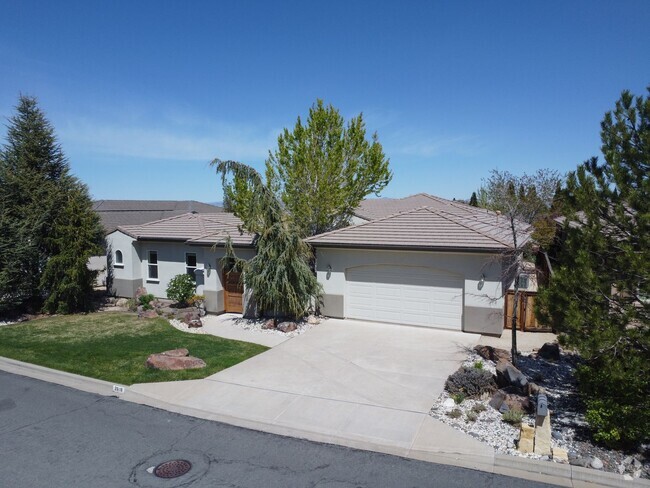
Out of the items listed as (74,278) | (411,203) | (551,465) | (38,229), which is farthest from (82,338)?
(411,203)

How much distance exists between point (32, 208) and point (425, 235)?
1520 cm

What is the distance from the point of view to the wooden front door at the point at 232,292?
17609 millimetres

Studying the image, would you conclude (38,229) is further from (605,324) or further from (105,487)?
(605,324)

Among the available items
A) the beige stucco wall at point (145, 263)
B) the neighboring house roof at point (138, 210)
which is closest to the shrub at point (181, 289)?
the beige stucco wall at point (145, 263)

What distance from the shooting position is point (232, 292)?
1780 cm

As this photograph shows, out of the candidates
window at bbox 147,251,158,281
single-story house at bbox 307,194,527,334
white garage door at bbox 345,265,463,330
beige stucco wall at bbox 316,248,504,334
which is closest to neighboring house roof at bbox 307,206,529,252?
single-story house at bbox 307,194,527,334

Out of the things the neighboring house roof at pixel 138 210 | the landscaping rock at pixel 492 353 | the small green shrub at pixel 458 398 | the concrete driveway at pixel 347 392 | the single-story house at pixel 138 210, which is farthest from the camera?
the neighboring house roof at pixel 138 210

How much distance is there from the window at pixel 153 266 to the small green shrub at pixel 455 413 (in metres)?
15.9

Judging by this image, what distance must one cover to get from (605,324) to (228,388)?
23.7 ft

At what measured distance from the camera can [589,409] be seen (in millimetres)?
7422

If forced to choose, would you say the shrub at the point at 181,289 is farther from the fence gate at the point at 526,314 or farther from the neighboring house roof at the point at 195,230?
the fence gate at the point at 526,314

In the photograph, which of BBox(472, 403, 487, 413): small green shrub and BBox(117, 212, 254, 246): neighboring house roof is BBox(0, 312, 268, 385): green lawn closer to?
BBox(117, 212, 254, 246): neighboring house roof

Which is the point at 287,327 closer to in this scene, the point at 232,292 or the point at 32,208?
the point at 232,292

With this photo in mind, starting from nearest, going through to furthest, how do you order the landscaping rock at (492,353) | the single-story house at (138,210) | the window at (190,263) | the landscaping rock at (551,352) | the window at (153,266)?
the landscaping rock at (492,353), the landscaping rock at (551,352), the window at (190,263), the window at (153,266), the single-story house at (138,210)
